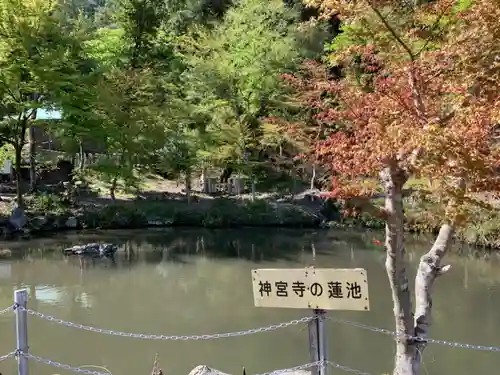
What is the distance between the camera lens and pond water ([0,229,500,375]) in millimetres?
6289

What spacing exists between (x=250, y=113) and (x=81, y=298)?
28.2 feet

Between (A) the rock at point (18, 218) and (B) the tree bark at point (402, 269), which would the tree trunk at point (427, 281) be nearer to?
(B) the tree bark at point (402, 269)

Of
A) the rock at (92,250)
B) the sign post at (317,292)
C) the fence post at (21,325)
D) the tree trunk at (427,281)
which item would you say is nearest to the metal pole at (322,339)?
the sign post at (317,292)

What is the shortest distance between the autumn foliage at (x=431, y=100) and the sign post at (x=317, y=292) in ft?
3.52

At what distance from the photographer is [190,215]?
1572 centimetres

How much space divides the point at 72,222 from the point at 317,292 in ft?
41.8

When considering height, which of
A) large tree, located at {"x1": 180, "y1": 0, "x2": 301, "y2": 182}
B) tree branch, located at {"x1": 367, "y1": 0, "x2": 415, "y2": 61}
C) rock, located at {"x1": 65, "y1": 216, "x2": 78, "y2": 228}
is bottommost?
rock, located at {"x1": 65, "y1": 216, "x2": 78, "y2": 228}

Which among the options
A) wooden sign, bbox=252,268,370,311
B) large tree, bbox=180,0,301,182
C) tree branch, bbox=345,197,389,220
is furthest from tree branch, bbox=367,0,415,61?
large tree, bbox=180,0,301,182

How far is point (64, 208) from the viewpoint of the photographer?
1512 cm

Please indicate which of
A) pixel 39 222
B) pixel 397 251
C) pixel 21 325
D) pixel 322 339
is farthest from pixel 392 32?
pixel 39 222

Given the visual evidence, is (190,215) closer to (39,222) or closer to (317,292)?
(39,222)

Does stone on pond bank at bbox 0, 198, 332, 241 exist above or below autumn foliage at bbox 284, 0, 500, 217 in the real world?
below

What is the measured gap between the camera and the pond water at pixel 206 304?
6289 millimetres

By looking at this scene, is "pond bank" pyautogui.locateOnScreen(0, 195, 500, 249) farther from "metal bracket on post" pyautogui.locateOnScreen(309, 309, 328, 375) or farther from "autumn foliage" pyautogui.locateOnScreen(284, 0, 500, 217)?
"metal bracket on post" pyautogui.locateOnScreen(309, 309, 328, 375)
